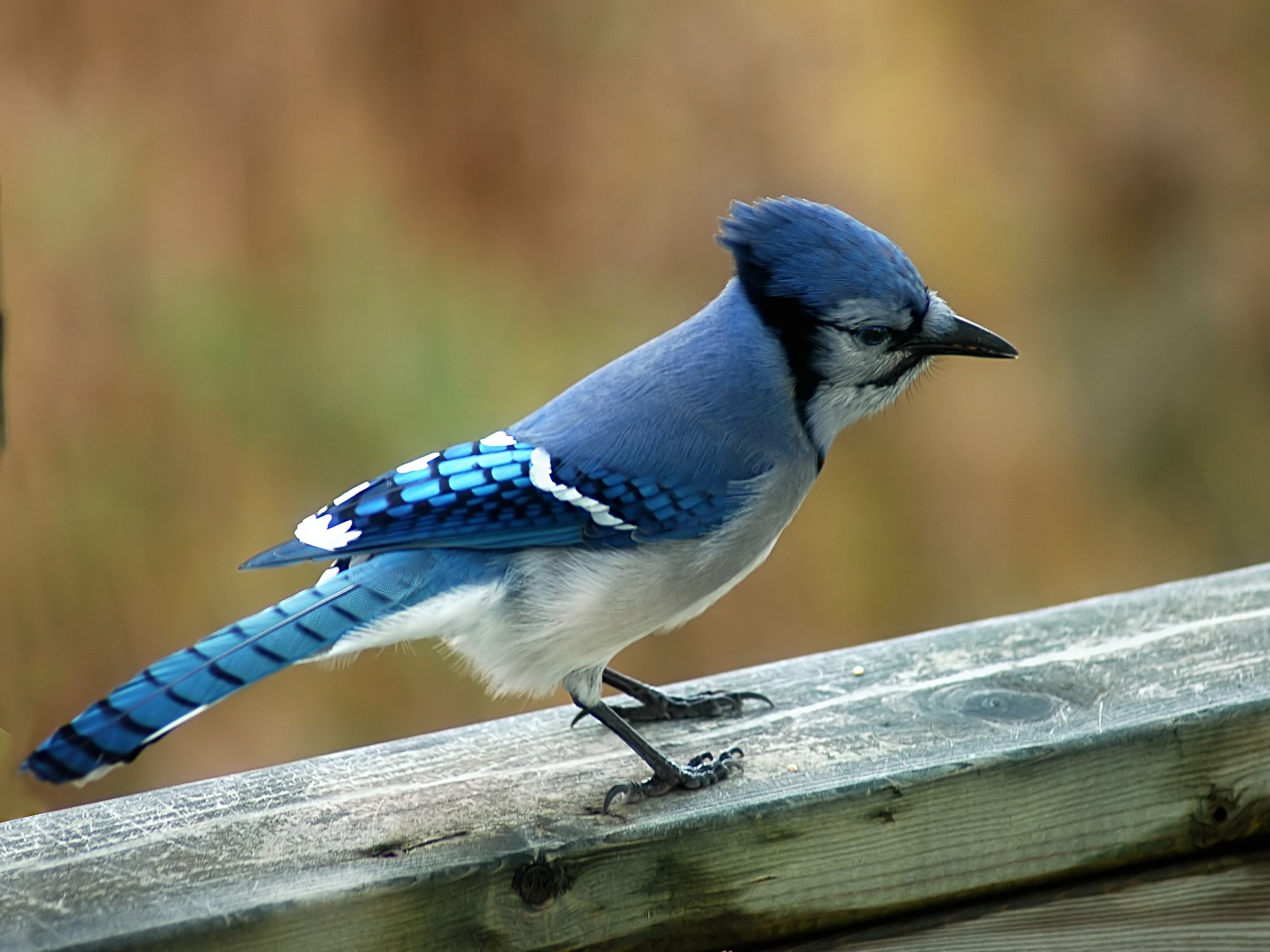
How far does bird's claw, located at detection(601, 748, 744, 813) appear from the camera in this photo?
1770 mm

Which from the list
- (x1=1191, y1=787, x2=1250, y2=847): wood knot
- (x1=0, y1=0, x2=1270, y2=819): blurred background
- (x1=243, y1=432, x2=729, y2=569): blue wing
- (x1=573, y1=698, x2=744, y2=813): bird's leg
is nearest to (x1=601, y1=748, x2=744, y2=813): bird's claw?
(x1=573, y1=698, x2=744, y2=813): bird's leg

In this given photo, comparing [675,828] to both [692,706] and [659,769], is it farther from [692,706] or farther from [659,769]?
[692,706]

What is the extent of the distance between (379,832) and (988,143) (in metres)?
3.30

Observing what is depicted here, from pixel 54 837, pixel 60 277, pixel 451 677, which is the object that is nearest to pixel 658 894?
pixel 54 837

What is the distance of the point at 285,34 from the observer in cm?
406

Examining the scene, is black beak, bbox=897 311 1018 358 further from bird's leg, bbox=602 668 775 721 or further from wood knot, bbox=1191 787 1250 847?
wood knot, bbox=1191 787 1250 847

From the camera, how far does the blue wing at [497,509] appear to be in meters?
1.86

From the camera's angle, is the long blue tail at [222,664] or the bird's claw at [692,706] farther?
the bird's claw at [692,706]

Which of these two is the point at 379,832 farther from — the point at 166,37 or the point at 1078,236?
the point at 1078,236

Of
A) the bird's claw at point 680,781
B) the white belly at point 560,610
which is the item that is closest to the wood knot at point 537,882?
the bird's claw at point 680,781

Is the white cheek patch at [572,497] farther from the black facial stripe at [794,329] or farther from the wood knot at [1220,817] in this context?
the wood knot at [1220,817]

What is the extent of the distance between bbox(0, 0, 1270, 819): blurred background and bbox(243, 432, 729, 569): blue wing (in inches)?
75.0

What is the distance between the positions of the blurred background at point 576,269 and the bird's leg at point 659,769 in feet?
6.58

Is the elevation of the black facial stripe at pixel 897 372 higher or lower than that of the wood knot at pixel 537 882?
higher
